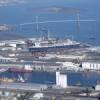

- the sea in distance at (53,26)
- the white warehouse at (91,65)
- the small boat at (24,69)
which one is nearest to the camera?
the sea in distance at (53,26)

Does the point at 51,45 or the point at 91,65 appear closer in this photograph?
the point at 91,65

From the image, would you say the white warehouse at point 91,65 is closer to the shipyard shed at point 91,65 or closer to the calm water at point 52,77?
the shipyard shed at point 91,65

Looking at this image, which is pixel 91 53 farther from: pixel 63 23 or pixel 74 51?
pixel 63 23

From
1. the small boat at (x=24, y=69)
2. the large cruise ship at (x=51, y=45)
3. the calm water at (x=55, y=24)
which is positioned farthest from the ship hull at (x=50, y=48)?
the small boat at (x=24, y=69)

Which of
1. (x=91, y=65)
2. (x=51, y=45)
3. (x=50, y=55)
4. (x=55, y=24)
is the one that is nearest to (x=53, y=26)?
(x=55, y=24)

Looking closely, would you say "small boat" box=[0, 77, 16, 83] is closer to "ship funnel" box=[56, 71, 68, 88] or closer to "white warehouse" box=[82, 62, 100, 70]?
"ship funnel" box=[56, 71, 68, 88]

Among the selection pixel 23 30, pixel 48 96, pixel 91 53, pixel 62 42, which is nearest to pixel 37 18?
pixel 23 30

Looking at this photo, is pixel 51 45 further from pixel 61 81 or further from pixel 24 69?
pixel 61 81

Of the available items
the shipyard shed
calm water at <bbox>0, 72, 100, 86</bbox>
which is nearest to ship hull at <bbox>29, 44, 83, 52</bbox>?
the shipyard shed
